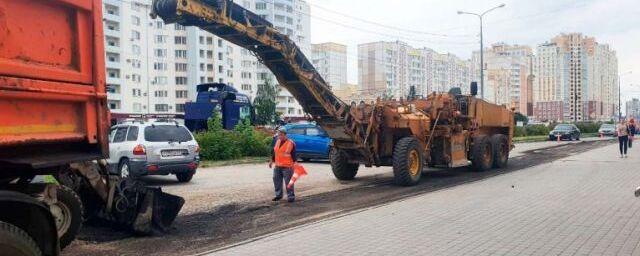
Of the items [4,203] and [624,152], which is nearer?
[4,203]

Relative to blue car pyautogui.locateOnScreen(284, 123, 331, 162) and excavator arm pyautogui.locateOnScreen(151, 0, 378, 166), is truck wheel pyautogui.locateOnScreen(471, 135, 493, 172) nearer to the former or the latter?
excavator arm pyautogui.locateOnScreen(151, 0, 378, 166)

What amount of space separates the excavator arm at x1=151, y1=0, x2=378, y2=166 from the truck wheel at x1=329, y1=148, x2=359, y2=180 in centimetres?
51

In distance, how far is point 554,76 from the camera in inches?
2613

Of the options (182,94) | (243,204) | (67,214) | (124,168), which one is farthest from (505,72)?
(67,214)

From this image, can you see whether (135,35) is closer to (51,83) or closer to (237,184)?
(237,184)

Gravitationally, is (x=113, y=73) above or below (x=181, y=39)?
below

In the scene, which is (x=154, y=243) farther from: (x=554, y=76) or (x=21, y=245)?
(x=554, y=76)

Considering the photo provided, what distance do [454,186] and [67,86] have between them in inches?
396

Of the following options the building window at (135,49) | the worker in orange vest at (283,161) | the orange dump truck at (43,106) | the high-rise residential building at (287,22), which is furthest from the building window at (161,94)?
the orange dump truck at (43,106)

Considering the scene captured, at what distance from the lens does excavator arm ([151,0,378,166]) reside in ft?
29.1

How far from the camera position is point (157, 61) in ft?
258

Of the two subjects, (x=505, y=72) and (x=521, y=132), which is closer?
(x=521, y=132)

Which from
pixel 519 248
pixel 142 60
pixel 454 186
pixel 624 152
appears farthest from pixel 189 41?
pixel 519 248

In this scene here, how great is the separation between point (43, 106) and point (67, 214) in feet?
8.27
